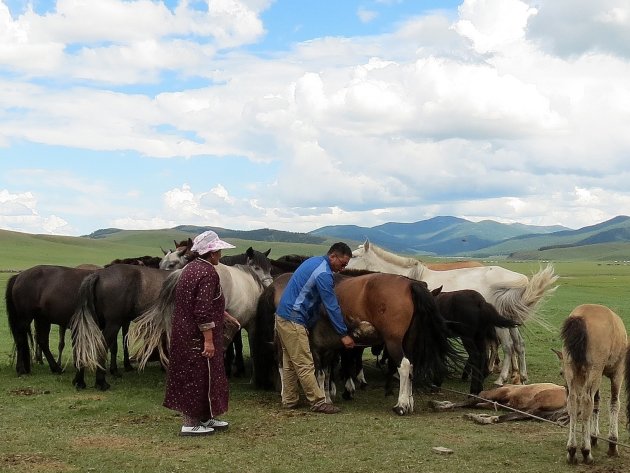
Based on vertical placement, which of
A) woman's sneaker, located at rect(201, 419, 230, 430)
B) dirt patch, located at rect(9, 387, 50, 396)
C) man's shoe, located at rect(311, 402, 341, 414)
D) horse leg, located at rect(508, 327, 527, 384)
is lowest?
dirt patch, located at rect(9, 387, 50, 396)

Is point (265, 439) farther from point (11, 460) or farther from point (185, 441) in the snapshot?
point (11, 460)

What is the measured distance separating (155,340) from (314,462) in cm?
400

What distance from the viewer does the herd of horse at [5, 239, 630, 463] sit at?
6.45 metres

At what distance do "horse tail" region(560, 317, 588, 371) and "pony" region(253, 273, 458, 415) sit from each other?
8.96 ft

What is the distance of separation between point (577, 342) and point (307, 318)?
149 inches

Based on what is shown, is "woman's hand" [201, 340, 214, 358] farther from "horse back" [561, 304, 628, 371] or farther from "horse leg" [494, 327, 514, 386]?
"horse leg" [494, 327, 514, 386]

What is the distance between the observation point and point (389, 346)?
8789 millimetres

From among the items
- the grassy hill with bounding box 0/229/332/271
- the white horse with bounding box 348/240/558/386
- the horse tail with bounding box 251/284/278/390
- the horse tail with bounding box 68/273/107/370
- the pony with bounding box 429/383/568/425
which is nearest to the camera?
the pony with bounding box 429/383/568/425

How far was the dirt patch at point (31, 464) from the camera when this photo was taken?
6.03 m

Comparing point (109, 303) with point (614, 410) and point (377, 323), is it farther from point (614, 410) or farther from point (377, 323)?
point (614, 410)

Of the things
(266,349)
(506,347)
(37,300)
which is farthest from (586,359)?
(37,300)

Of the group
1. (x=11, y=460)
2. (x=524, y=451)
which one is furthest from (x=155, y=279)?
(x=524, y=451)

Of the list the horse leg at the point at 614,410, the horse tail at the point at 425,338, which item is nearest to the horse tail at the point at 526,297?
the horse tail at the point at 425,338

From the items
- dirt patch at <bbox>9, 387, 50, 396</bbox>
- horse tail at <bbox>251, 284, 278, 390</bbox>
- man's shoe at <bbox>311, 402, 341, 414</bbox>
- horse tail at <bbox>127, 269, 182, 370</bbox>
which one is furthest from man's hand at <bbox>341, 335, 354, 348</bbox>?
dirt patch at <bbox>9, 387, 50, 396</bbox>
